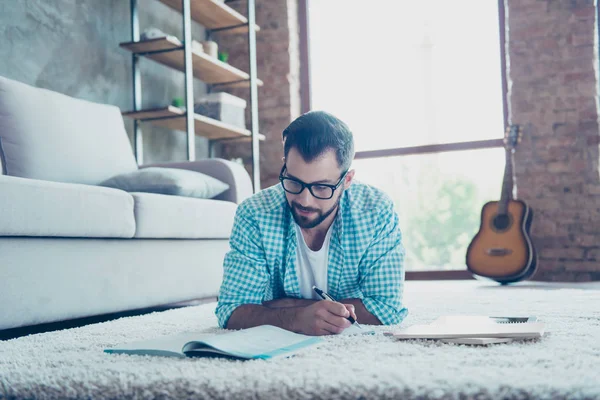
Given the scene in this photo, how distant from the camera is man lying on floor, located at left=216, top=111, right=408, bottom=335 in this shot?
4.61 ft

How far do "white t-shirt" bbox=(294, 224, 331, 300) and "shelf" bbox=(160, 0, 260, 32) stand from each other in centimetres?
287

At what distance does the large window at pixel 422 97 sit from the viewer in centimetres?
444

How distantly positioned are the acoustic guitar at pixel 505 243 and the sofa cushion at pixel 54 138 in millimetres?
2064

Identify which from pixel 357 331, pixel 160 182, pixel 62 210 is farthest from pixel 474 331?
pixel 160 182

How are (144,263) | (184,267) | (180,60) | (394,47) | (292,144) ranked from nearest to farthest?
(292,144) → (144,263) → (184,267) → (180,60) → (394,47)

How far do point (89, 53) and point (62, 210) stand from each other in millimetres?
1827

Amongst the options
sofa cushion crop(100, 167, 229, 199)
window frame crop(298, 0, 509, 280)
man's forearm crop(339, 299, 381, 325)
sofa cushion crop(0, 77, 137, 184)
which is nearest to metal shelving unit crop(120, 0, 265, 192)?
window frame crop(298, 0, 509, 280)

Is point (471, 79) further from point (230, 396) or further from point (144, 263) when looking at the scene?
point (230, 396)

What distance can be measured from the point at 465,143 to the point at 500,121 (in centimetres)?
28

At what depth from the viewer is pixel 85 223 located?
1.92 meters

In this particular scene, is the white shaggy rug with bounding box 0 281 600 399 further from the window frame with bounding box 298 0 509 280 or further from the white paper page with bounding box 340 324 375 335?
the window frame with bounding box 298 0 509 280

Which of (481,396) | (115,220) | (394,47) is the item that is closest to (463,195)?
(394,47)

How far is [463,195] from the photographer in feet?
14.6

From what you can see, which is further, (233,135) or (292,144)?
(233,135)
